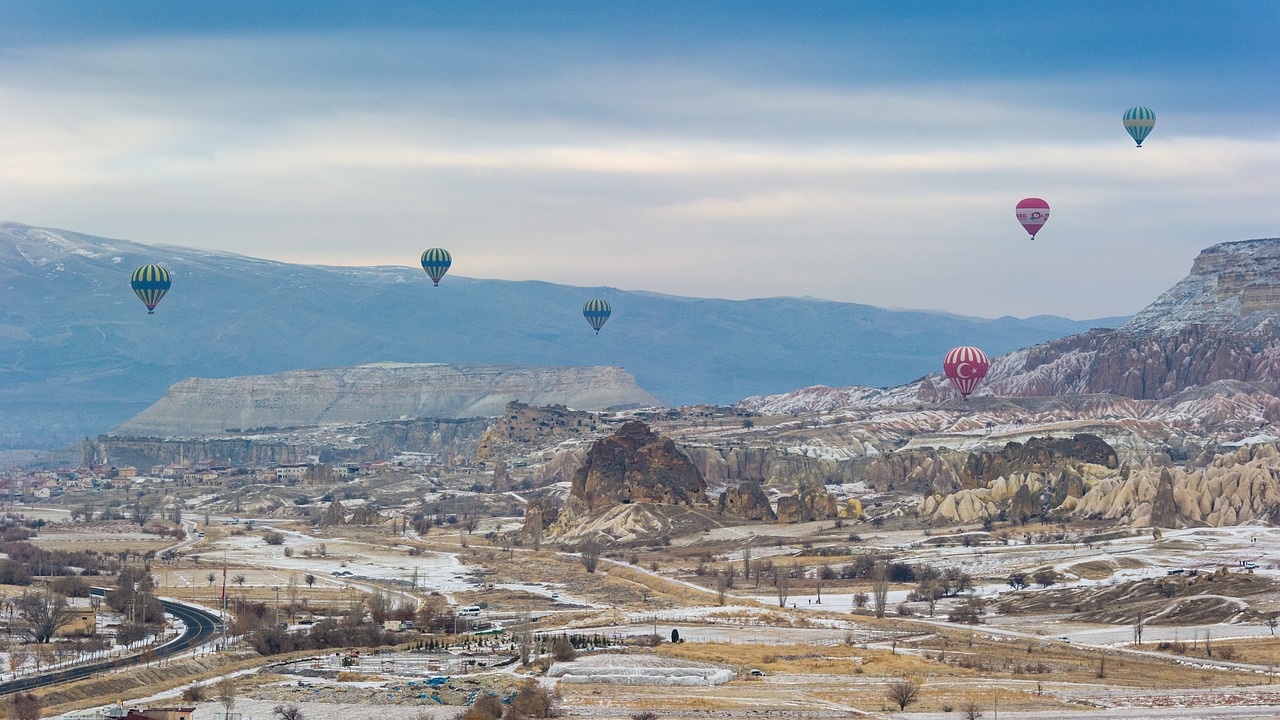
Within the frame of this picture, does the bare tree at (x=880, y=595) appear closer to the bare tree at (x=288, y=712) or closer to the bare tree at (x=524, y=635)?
the bare tree at (x=524, y=635)

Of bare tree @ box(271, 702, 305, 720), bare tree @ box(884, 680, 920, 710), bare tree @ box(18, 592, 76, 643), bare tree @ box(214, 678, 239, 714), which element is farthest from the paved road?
bare tree @ box(884, 680, 920, 710)

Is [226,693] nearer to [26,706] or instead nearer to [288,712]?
→ [288,712]

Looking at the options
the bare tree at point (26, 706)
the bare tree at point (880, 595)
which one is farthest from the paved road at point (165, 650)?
the bare tree at point (880, 595)

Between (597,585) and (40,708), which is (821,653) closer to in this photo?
(40,708)

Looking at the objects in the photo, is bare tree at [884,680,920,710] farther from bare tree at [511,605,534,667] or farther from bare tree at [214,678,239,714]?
bare tree at [214,678,239,714]

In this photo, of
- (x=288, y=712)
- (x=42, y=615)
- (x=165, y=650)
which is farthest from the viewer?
(x=42, y=615)

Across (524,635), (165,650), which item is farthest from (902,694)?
(165,650)

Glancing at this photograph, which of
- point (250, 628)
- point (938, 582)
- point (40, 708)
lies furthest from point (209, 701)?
point (938, 582)
